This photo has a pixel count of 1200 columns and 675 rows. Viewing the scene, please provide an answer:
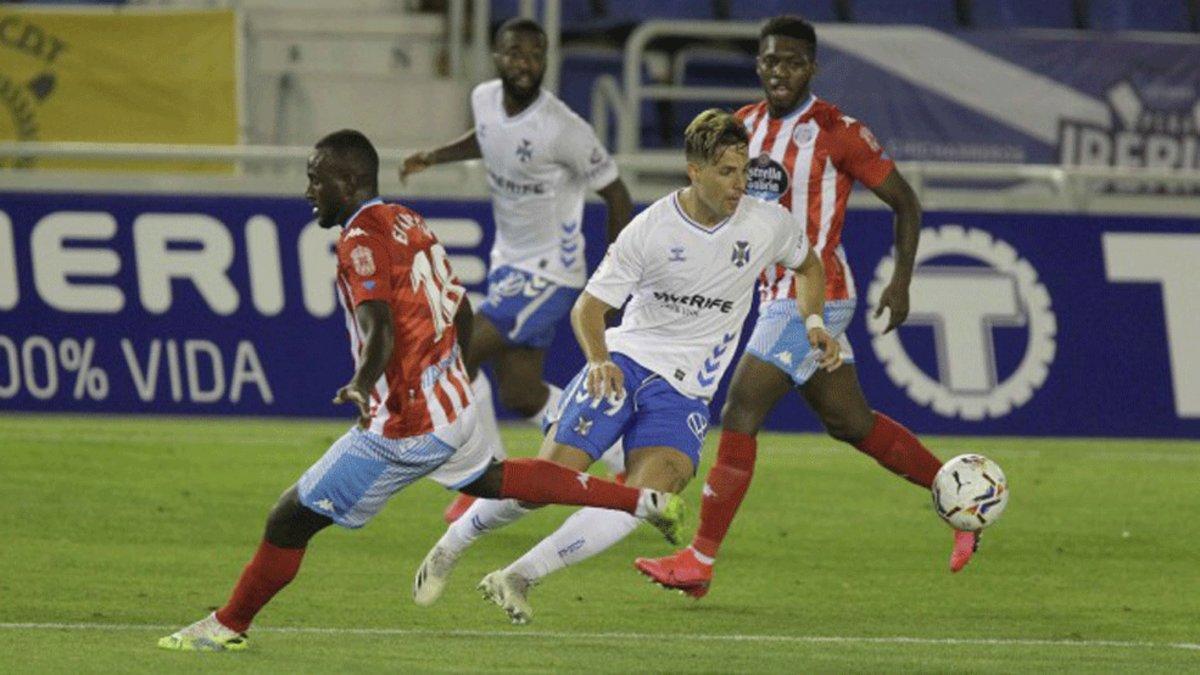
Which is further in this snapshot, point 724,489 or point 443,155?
point 443,155

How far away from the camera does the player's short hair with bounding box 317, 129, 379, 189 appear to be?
7.94m

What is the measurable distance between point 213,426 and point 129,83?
328cm

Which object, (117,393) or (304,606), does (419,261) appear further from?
(117,393)

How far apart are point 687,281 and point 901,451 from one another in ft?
6.34

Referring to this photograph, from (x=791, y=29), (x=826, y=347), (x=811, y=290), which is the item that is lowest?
(x=826, y=347)

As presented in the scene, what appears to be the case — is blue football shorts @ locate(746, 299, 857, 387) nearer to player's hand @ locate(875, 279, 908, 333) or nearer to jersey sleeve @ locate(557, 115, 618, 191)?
player's hand @ locate(875, 279, 908, 333)

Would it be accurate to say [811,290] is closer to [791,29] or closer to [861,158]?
[861,158]

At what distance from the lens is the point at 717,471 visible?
381 inches

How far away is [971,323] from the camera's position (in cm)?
1543

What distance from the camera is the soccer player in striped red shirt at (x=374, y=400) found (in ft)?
26.0

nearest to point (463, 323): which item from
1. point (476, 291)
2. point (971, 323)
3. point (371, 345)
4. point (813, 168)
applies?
point (371, 345)

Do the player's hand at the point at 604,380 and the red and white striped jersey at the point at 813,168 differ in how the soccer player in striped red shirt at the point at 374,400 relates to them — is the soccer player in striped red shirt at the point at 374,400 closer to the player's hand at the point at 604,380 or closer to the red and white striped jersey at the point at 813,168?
the player's hand at the point at 604,380

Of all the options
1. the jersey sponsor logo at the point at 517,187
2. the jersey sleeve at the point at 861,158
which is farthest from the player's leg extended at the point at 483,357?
the jersey sleeve at the point at 861,158

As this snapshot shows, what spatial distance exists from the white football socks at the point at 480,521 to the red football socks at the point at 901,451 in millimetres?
2058
